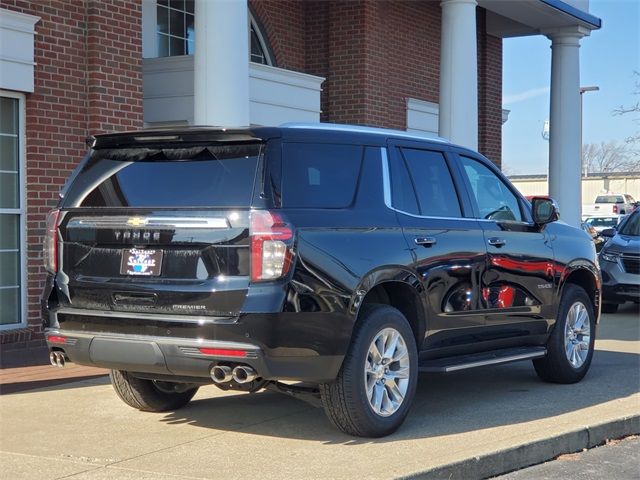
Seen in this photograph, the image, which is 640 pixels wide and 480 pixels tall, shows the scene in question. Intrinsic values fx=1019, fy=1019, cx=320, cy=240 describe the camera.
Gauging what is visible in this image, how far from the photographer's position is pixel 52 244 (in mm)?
6449

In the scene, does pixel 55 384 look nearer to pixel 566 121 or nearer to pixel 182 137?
pixel 182 137

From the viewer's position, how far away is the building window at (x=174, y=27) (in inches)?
530

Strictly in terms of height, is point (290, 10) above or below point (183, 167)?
above

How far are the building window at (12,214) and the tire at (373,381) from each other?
505 cm

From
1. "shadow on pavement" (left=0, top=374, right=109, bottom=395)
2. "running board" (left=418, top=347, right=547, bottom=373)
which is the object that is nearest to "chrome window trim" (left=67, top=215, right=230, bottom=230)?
"running board" (left=418, top=347, right=547, bottom=373)

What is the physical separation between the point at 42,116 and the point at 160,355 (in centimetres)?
524

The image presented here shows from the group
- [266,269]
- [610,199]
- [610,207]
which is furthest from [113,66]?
[610,199]

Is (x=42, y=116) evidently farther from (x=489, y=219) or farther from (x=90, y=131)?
(x=489, y=219)

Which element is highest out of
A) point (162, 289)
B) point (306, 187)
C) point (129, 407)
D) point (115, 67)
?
point (115, 67)

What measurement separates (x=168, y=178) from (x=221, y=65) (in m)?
4.06

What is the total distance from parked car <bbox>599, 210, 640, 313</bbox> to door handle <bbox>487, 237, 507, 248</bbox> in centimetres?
722

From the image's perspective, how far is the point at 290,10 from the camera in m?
15.7

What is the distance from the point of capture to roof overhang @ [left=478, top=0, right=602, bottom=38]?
1647 centimetres

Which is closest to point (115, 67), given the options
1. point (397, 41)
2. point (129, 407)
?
point (129, 407)
